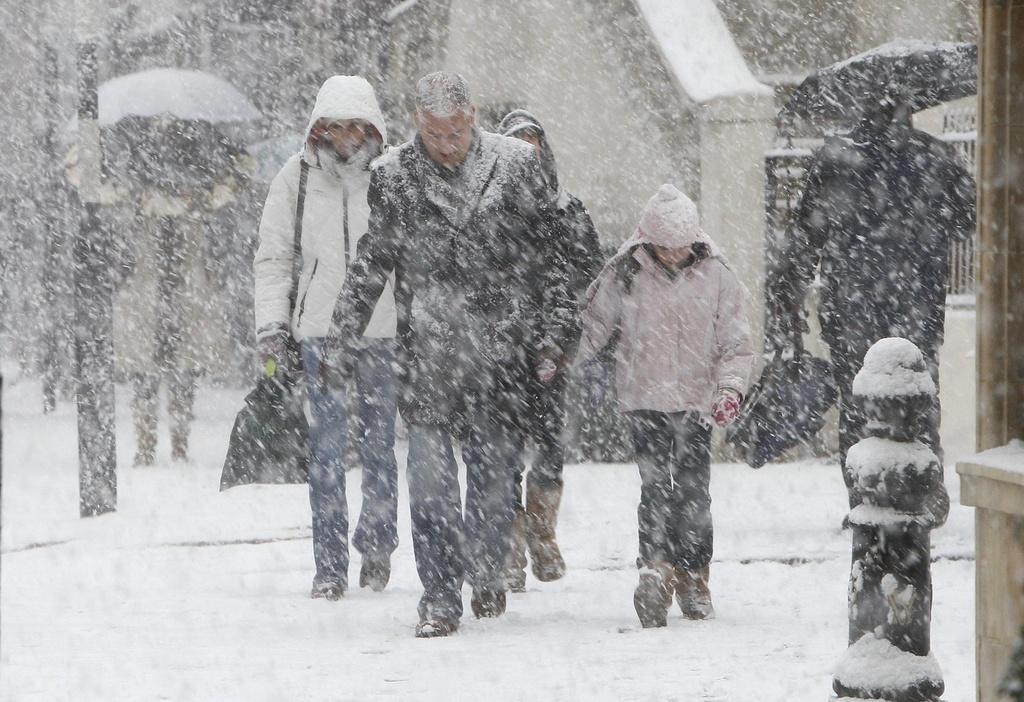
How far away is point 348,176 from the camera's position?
8.15 metres

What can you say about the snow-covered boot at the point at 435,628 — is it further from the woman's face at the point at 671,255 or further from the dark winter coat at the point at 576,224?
the dark winter coat at the point at 576,224

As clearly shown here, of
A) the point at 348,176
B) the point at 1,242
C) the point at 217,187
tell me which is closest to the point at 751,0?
the point at 217,187

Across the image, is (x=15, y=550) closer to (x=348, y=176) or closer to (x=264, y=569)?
(x=264, y=569)

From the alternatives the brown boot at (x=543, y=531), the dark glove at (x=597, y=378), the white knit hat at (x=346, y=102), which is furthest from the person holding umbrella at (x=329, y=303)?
the dark glove at (x=597, y=378)

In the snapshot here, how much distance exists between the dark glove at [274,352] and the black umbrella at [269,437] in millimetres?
91

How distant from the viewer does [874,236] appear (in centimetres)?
896

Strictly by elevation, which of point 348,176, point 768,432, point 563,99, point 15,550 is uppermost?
point 563,99

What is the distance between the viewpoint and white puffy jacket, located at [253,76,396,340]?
8.01 metres

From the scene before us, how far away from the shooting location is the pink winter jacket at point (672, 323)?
24.1 feet

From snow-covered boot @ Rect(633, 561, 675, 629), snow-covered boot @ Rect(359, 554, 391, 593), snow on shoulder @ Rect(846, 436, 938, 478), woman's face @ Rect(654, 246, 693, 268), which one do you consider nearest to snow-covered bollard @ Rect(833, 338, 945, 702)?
snow on shoulder @ Rect(846, 436, 938, 478)

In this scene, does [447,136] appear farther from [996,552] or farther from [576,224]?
[996,552]

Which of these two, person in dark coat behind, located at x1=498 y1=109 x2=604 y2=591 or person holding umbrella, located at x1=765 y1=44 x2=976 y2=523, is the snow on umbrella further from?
person holding umbrella, located at x1=765 y1=44 x2=976 y2=523

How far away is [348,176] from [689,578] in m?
2.21

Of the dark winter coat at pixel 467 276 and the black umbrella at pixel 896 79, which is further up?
the black umbrella at pixel 896 79
